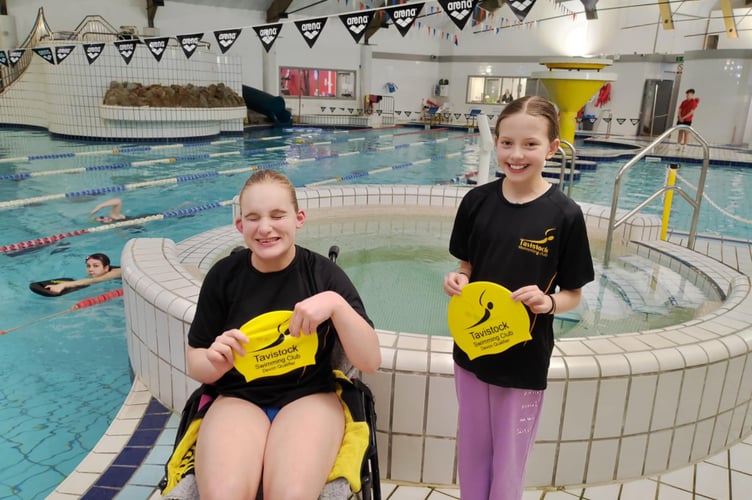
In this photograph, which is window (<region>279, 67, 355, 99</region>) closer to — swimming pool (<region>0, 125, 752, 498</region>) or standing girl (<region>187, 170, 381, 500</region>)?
swimming pool (<region>0, 125, 752, 498</region>)

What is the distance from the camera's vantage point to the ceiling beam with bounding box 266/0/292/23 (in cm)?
1801

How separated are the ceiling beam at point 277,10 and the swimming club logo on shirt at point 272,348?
60.8 feet

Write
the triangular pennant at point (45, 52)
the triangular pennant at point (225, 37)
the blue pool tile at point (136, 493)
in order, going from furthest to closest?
1. the triangular pennant at point (45, 52)
2. the triangular pennant at point (225, 37)
3. the blue pool tile at point (136, 493)

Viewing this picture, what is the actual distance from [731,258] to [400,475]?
10.7 ft

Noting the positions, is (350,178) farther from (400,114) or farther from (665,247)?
(400,114)

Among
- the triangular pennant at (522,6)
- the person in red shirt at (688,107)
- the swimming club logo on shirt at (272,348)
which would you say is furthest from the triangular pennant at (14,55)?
the person in red shirt at (688,107)

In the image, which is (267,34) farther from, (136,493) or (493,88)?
(493,88)

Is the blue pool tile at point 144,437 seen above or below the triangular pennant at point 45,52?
below

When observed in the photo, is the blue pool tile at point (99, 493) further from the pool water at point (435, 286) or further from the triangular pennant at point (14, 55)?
the triangular pennant at point (14, 55)

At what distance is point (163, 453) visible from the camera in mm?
2090

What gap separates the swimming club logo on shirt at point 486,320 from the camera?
132 cm

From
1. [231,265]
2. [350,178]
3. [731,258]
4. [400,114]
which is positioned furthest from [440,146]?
[231,265]

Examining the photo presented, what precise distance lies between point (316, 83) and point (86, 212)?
15513 millimetres

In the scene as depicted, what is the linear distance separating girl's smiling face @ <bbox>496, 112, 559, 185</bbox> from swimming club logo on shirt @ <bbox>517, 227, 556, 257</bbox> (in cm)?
14
